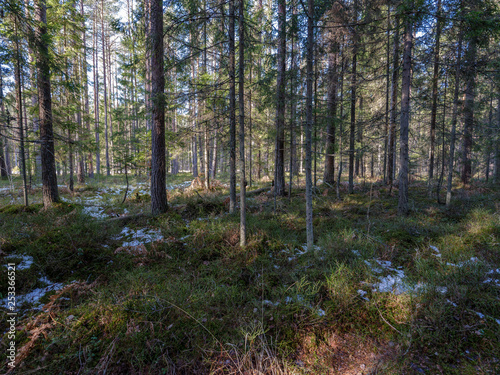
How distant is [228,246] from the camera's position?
5727 millimetres

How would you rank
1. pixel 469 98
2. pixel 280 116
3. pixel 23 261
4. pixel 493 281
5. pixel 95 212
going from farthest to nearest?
pixel 469 98, pixel 280 116, pixel 95 212, pixel 23 261, pixel 493 281

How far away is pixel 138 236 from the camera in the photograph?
6.46 meters

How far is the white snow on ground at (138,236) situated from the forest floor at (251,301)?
0.24 ft

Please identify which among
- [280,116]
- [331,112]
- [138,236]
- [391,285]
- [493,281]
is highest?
[331,112]

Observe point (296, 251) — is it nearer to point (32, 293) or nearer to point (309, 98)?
point (309, 98)

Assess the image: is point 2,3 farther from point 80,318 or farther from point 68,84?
point 80,318

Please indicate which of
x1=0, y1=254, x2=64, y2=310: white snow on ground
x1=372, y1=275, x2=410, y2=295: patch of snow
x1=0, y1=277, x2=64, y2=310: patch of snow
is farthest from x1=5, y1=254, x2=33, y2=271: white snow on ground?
x1=372, y1=275, x2=410, y2=295: patch of snow

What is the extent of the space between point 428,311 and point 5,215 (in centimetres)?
1274

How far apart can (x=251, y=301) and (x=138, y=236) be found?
14.7ft

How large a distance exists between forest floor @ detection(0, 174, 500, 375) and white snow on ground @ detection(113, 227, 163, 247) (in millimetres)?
72

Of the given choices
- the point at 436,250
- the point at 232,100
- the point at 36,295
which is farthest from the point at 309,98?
the point at 36,295

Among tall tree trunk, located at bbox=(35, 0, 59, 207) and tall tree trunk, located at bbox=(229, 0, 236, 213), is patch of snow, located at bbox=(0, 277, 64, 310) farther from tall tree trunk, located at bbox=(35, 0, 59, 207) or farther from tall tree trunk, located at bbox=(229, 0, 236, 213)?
tall tree trunk, located at bbox=(35, 0, 59, 207)

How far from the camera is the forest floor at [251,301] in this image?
2.67 m

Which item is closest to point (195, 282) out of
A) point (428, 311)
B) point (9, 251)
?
point (428, 311)
